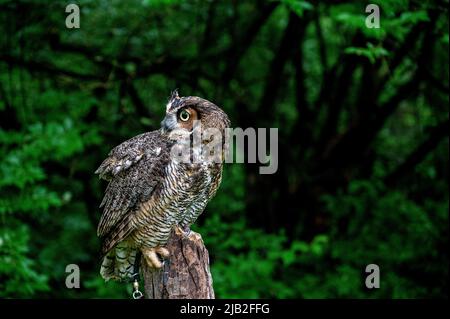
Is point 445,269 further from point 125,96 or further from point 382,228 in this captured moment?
point 125,96

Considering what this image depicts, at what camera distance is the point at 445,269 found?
638 cm

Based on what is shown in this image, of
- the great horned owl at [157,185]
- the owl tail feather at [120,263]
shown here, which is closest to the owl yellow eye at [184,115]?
the great horned owl at [157,185]

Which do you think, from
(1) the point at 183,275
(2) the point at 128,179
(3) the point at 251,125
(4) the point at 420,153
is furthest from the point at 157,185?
(4) the point at 420,153

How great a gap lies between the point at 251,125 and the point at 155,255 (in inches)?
134

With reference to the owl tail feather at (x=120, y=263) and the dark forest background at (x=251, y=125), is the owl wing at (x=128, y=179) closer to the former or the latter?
the owl tail feather at (x=120, y=263)

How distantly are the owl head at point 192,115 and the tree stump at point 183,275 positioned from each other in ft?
2.06

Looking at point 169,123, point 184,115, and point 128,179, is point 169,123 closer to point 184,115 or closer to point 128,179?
point 184,115

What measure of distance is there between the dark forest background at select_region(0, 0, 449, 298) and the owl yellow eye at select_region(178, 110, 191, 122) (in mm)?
2268

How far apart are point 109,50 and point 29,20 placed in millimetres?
1073

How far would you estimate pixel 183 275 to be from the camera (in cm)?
338

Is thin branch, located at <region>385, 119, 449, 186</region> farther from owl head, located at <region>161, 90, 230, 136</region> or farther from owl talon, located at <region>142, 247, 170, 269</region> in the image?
owl talon, located at <region>142, 247, 170, 269</region>

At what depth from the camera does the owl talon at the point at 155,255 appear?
3.52 metres

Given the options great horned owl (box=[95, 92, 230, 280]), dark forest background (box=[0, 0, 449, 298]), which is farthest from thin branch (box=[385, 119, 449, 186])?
great horned owl (box=[95, 92, 230, 280])
